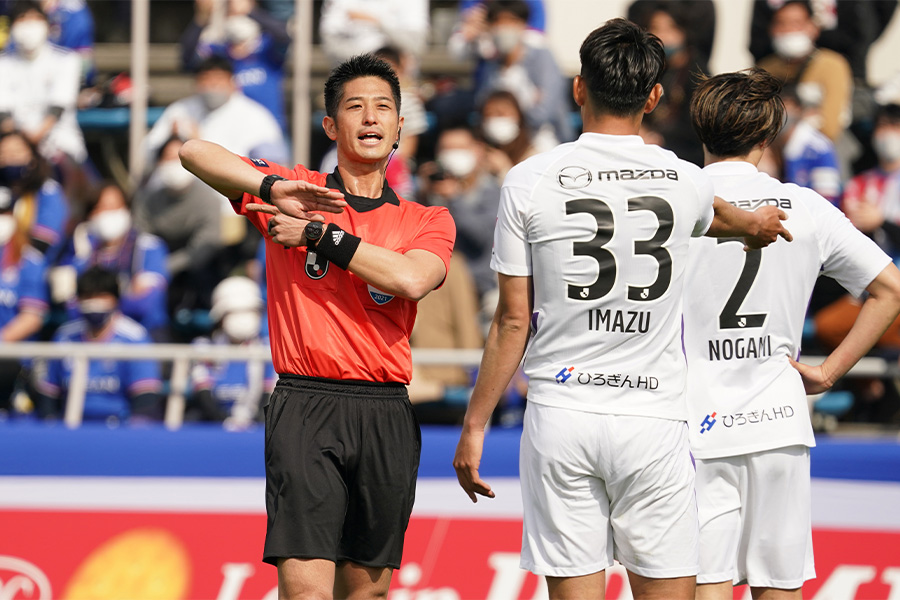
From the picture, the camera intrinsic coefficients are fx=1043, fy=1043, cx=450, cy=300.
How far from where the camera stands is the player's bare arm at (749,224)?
3.39 meters

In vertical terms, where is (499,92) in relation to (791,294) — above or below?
above

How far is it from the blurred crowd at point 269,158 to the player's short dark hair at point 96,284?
1 centimetres

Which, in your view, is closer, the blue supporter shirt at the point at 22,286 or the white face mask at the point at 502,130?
the blue supporter shirt at the point at 22,286

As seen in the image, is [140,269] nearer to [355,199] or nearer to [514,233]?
[355,199]

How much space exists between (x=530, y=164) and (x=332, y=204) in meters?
0.64

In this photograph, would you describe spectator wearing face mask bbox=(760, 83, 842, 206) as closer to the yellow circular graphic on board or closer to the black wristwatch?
the yellow circular graphic on board

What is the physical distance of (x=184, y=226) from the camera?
8211mm

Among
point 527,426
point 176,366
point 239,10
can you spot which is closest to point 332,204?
point 527,426

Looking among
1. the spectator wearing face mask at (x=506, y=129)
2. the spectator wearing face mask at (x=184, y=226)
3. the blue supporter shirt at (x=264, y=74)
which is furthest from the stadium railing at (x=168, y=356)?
the blue supporter shirt at (x=264, y=74)

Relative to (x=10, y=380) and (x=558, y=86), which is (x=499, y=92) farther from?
(x=10, y=380)

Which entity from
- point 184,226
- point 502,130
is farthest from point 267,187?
point 184,226

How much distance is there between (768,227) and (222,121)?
234 inches

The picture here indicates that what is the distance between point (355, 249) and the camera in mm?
3312

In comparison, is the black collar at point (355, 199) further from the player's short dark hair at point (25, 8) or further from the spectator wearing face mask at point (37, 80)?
the player's short dark hair at point (25, 8)
